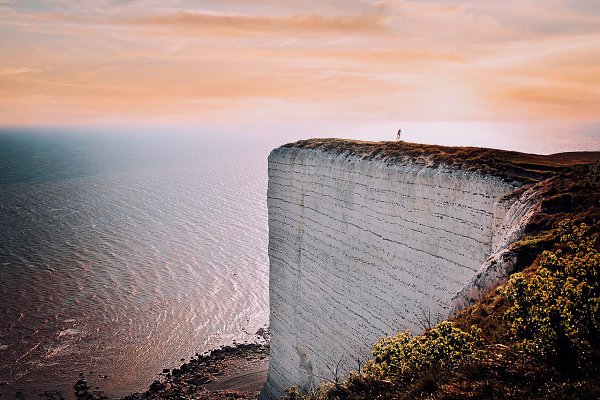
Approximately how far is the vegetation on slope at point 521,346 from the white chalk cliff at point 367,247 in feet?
5.68

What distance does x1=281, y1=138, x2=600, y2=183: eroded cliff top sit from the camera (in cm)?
1437

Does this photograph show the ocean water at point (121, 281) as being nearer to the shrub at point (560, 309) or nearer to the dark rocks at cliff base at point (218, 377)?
the dark rocks at cliff base at point (218, 377)

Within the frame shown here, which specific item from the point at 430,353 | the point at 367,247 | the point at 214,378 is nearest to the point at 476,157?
the point at 367,247

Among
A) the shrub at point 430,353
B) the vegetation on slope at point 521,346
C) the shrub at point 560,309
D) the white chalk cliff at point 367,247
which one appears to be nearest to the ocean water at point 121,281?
the white chalk cliff at point 367,247

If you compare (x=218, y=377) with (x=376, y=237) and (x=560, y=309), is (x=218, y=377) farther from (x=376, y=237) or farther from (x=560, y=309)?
(x=560, y=309)

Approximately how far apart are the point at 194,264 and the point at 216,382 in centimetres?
2218

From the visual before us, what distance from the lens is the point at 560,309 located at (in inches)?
293

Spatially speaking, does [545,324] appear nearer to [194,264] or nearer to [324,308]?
[324,308]

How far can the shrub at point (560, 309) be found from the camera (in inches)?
286

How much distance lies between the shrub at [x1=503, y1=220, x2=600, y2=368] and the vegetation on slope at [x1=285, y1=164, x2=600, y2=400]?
0.01 m

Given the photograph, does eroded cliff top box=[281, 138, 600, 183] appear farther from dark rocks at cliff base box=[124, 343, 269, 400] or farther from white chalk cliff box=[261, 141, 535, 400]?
dark rocks at cliff base box=[124, 343, 269, 400]

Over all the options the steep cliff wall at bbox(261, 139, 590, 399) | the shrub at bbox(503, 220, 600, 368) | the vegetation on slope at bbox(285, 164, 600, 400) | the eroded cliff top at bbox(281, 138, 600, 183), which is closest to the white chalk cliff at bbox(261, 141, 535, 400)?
the steep cliff wall at bbox(261, 139, 590, 399)

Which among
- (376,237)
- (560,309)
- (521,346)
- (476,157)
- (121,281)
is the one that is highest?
(476,157)

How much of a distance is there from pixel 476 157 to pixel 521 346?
29.2 feet
